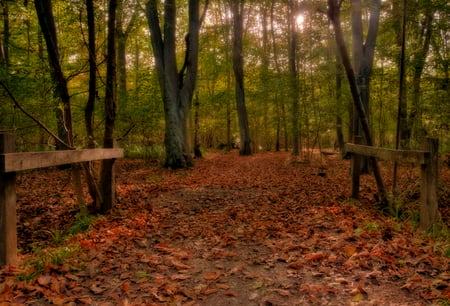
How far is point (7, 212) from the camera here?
3.06m

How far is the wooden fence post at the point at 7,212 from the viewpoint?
3021 mm

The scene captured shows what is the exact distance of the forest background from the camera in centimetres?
752

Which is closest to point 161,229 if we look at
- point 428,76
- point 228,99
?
point 428,76

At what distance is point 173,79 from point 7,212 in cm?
966

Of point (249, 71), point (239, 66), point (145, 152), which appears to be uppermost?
point (249, 71)

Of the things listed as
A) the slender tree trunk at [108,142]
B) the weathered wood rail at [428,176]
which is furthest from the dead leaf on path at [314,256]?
the slender tree trunk at [108,142]

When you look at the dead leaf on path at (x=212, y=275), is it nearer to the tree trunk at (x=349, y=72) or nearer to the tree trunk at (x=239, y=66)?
the tree trunk at (x=349, y=72)

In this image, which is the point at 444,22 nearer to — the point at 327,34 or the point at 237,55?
the point at 327,34

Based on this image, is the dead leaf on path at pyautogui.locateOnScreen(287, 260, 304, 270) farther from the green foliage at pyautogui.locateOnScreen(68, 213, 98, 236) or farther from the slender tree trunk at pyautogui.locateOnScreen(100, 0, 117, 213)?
the slender tree trunk at pyautogui.locateOnScreen(100, 0, 117, 213)

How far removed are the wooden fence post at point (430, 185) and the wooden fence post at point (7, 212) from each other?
16.3ft

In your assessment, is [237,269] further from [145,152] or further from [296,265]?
[145,152]

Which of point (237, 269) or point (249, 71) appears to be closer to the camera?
point (237, 269)

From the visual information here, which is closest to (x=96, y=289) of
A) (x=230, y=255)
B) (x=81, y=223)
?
(x=230, y=255)

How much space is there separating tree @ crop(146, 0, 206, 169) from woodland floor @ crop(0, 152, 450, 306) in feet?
17.4
